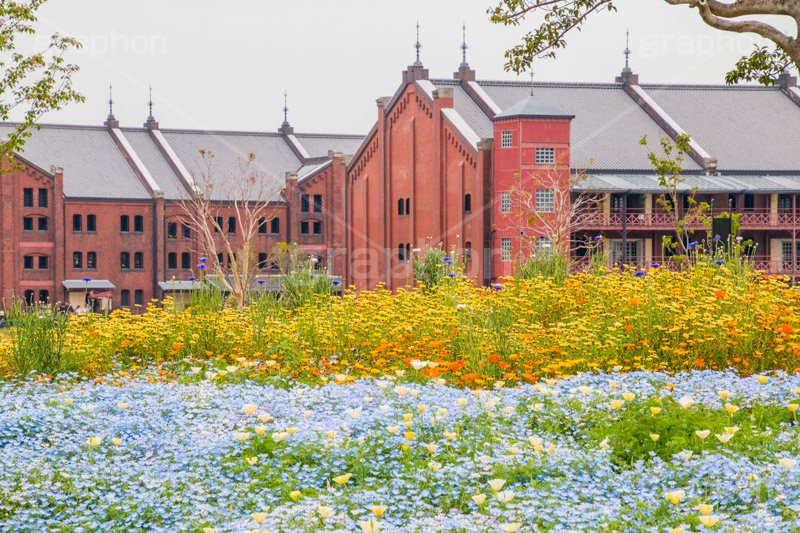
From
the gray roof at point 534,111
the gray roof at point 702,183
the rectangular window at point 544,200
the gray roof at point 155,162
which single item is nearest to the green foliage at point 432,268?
the rectangular window at point 544,200

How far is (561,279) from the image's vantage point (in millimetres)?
15430

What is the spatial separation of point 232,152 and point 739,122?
1415 inches

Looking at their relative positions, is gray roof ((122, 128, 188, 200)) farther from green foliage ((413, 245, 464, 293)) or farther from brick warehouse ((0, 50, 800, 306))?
green foliage ((413, 245, 464, 293))

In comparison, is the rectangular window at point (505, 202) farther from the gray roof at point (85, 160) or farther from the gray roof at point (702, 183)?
the gray roof at point (85, 160)

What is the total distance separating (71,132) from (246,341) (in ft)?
186

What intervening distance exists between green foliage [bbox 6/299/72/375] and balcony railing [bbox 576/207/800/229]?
3086cm

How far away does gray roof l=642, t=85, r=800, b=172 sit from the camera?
155 ft

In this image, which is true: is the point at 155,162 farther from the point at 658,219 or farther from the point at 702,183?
the point at 702,183

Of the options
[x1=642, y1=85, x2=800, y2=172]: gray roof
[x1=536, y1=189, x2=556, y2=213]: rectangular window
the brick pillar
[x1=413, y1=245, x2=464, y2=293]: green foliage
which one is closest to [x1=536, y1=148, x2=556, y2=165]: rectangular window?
[x1=536, y1=189, x2=556, y2=213]: rectangular window

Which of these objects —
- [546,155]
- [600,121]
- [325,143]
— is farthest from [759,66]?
[325,143]

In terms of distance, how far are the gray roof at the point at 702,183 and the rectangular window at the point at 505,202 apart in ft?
10.9

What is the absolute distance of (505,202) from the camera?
4097cm

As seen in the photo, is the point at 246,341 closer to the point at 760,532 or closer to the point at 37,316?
the point at 37,316

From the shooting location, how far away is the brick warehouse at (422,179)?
138ft
